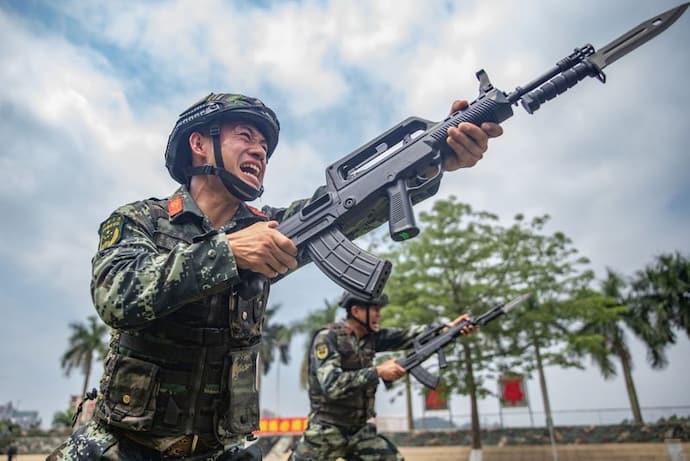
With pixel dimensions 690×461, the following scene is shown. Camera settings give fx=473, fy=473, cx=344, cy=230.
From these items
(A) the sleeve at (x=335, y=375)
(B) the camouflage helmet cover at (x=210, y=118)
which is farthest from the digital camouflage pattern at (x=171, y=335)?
(A) the sleeve at (x=335, y=375)

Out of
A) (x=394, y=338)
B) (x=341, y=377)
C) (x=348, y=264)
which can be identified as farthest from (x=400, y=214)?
(x=394, y=338)

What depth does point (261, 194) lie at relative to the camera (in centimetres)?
270

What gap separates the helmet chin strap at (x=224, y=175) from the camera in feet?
8.28

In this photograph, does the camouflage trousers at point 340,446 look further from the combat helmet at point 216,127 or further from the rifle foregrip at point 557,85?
the rifle foregrip at point 557,85

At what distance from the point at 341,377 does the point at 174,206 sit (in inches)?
145

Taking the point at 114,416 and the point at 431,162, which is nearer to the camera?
the point at 114,416

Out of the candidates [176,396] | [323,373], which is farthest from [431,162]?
[323,373]

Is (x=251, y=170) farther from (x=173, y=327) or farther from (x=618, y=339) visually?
(x=618, y=339)

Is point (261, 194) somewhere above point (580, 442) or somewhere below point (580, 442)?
above

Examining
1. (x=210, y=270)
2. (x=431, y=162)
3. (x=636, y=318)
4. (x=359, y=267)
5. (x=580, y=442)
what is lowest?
(x=580, y=442)

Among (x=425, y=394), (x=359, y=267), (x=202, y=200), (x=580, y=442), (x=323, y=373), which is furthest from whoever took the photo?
(x=580, y=442)

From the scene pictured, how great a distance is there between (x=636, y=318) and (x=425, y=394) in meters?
16.2

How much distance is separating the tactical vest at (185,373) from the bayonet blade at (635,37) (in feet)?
7.63

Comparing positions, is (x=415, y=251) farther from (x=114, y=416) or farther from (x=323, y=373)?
(x=114, y=416)
